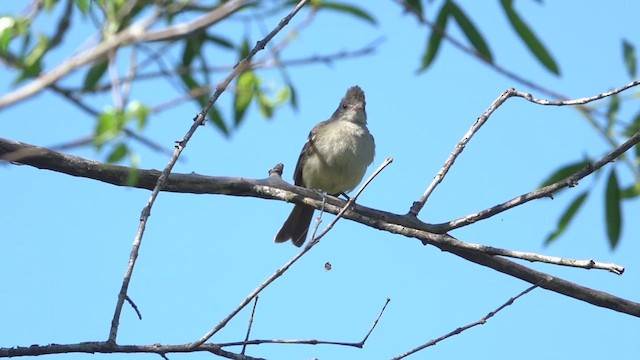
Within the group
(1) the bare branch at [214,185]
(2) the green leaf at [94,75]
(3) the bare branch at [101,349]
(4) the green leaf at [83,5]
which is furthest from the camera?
(1) the bare branch at [214,185]

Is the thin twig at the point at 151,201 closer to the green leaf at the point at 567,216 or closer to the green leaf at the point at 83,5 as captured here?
the green leaf at the point at 83,5

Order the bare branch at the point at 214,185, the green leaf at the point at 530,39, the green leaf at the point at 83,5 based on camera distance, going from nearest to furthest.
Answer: the green leaf at the point at 83,5 < the green leaf at the point at 530,39 < the bare branch at the point at 214,185

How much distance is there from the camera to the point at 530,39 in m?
3.45

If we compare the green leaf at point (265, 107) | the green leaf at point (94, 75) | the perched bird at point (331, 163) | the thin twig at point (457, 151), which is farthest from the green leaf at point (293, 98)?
the perched bird at point (331, 163)

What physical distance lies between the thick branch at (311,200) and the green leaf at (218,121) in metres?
1.01

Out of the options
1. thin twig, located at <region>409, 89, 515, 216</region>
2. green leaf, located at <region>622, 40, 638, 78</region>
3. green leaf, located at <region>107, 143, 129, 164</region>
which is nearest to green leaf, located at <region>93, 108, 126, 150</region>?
green leaf, located at <region>107, 143, 129, 164</region>

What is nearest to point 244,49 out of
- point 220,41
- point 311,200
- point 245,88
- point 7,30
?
point 220,41

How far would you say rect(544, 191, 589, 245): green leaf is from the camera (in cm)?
419

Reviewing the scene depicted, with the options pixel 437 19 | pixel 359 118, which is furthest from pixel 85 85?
pixel 359 118

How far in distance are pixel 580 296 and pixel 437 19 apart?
1.97 metres

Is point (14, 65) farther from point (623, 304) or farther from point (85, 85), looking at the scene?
point (623, 304)

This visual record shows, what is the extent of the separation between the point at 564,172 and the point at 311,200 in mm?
1412

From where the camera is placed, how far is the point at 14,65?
2365mm

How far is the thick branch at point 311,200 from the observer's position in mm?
4836
